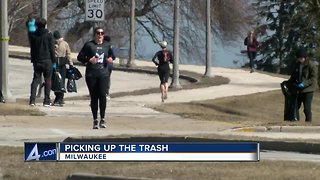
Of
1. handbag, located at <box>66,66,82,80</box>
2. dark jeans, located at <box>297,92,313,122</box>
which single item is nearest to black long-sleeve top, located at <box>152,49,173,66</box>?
handbag, located at <box>66,66,82,80</box>

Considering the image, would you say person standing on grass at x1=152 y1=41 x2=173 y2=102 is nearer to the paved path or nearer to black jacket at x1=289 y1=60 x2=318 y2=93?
the paved path

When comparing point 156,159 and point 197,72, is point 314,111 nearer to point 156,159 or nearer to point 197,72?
point 197,72

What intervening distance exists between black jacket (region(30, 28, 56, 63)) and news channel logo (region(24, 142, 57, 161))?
9.16 metres

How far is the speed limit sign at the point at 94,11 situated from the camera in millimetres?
21594

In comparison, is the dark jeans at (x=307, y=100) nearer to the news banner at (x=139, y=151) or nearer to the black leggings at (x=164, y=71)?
the black leggings at (x=164, y=71)

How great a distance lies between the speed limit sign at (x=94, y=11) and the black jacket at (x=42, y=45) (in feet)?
4.93

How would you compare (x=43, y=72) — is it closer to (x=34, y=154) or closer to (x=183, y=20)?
(x=34, y=154)

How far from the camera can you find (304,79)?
20250mm

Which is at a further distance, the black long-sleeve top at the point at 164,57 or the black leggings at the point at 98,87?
the black long-sleeve top at the point at 164,57

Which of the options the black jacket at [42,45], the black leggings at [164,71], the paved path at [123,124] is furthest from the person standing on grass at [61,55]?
the black leggings at [164,71]

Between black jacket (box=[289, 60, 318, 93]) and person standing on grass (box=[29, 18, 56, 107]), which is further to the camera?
person standing on grass (box=[29, 18, 56, 107])

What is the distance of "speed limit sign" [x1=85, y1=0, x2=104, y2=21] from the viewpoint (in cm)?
2159

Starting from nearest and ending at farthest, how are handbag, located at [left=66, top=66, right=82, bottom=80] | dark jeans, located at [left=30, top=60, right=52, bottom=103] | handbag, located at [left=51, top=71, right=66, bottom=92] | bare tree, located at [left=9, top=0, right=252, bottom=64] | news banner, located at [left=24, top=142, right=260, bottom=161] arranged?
news banner, located at [left=24, top=142, right=260, bottom=161], dark jeans, located at [left=30, top=60, right=52, bottom=103], handbag, located at [left=51, top=71, right=66, bottom=92], handbag, located at [left=66, top=66, right=82, bottom=80], bare tree, located at [left=9, top=0, right=252, bottom=64]

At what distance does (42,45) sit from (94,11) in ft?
5.75
